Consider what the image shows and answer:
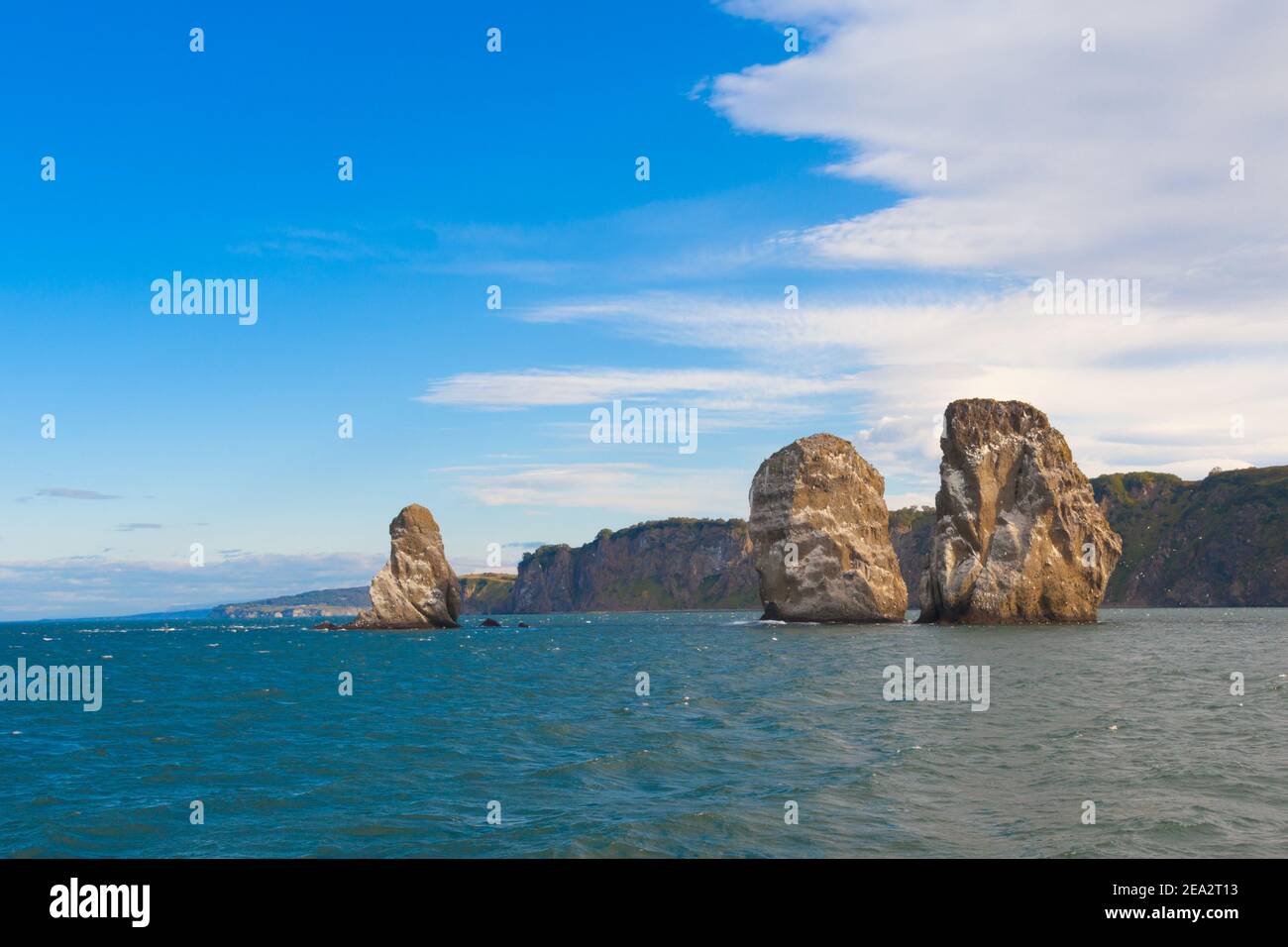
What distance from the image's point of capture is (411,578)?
5428 inches

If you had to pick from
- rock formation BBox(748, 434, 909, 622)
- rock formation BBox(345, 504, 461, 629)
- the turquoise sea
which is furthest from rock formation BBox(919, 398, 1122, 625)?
rock formation BBox(345, 504, 461, 629)

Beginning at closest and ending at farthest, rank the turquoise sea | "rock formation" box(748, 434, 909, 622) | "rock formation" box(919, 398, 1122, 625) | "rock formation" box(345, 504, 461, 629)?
the turquoise sea < "rock formation" box(919, 398, 1122, 625) < "rock formation" box(748, 434, 909, 622) < "rock formation" box(345, 504, 461, 629)

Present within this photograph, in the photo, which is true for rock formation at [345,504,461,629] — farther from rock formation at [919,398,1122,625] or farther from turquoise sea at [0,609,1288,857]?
turquoise sea at [0,609,1288,857]

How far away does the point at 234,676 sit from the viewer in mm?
66812

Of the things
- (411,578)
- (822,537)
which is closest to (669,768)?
(822,537)

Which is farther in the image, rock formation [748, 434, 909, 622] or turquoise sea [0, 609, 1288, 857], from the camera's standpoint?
rock formation [748, 434, 909, 622]

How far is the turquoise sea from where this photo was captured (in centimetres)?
1914

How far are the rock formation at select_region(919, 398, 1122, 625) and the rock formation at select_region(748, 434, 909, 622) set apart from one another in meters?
8.71

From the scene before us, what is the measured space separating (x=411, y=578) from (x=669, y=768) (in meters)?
117

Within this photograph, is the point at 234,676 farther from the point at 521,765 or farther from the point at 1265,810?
the point at 1265,810

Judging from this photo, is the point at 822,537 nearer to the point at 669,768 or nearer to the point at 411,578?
the point at 411,578
